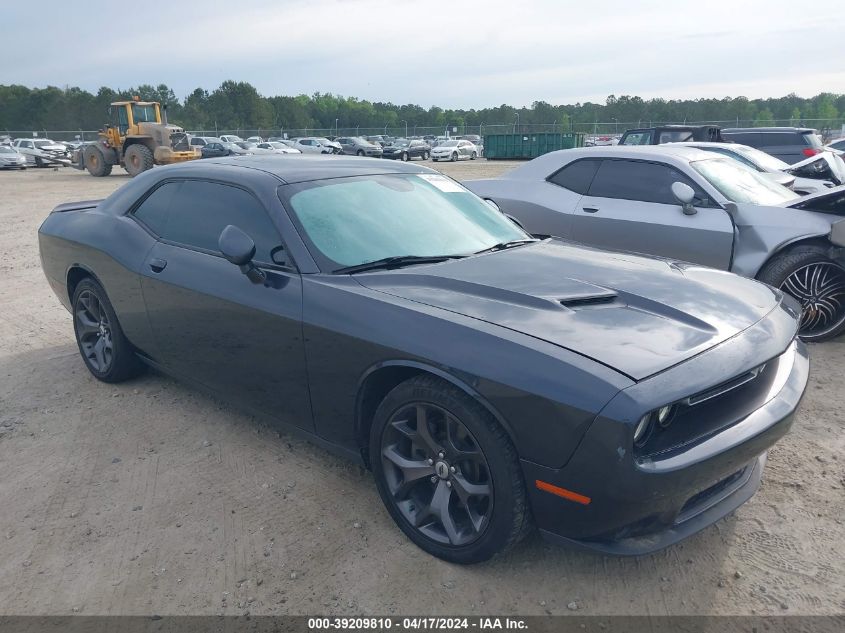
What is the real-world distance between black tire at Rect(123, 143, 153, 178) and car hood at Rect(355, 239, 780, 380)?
21854 millimetres

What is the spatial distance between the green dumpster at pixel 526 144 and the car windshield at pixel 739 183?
29611 millimetres

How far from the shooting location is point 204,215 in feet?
Result: 12.0

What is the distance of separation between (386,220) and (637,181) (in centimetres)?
351

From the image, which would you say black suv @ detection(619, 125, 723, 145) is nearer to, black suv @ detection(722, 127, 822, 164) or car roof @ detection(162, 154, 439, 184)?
black suv @ detection(722, 127, 822, 164)

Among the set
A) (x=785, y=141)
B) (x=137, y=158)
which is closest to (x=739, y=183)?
(x=785, y=141)

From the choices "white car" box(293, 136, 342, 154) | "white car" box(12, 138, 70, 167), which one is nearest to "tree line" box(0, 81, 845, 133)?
"white car" box(293, 136, 342, 154)

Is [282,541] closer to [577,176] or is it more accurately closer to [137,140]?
[577,176]

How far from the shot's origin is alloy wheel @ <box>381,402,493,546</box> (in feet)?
8.03

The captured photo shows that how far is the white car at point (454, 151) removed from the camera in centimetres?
3681

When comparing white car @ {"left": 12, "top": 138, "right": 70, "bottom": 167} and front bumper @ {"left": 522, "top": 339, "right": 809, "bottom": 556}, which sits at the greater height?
front bumper @ {"left": 522, "top": 339, "right": 809, "bottom": 556}

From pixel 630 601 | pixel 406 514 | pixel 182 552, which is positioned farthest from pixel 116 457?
pixel 630 601

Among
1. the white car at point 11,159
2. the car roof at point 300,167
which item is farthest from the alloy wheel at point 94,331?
the white car at point 11,159

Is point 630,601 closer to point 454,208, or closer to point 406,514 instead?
point 406,514

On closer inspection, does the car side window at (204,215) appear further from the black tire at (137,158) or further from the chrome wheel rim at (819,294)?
the black tire at (137,158)
